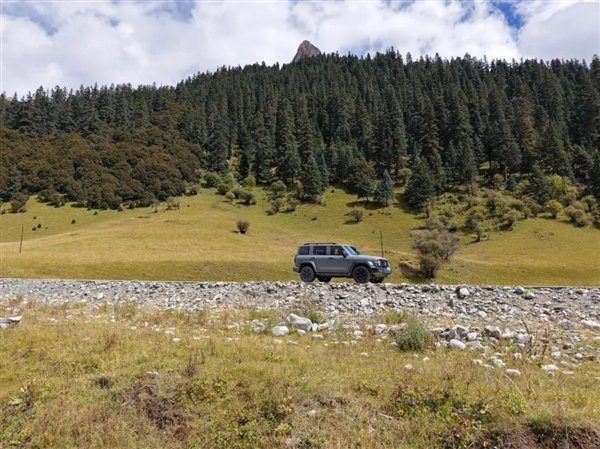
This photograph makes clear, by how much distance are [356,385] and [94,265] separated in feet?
134

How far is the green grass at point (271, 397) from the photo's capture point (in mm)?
5258

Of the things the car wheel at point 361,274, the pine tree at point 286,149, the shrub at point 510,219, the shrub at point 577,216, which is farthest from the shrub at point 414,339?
the pine tree at point 286,149

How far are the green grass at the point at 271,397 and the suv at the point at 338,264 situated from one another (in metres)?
11.9

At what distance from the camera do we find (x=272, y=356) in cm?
812

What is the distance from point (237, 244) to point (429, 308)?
164ft

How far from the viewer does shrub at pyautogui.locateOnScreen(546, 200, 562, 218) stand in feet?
Answer: 273

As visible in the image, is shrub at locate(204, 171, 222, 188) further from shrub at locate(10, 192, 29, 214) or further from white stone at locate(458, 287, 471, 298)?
white stone at locate(458, 287, 471, 298)

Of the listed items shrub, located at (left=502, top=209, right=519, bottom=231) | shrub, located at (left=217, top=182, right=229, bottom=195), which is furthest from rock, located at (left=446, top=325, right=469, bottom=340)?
shrub, located at (left=217, top=182, right=229, bottom=195)

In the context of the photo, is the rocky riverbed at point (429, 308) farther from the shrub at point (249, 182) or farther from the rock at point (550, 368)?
the shrub at point (249, 182)

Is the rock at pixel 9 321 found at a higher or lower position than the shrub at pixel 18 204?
lower

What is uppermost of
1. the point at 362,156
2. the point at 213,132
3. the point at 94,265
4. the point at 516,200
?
the point at 213,132

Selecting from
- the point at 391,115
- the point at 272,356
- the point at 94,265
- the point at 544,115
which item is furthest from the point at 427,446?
the point at 544,115

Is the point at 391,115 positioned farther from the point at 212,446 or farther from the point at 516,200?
the point at 212,446

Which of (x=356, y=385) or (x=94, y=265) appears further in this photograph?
(x=94, y=265)
